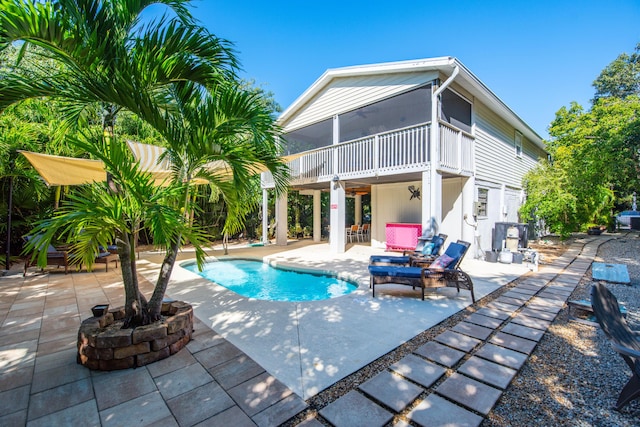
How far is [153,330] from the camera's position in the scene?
285 cm

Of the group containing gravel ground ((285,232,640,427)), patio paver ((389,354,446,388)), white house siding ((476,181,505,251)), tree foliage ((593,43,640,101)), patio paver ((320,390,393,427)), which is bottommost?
gravel ground ((285,232,640,427))

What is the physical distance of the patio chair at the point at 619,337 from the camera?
2055mm

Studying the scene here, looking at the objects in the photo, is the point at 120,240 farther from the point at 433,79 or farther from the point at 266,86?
the point at 266,86

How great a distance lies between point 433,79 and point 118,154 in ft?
26.7

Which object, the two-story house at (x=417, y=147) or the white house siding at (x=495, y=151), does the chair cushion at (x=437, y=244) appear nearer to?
the two-story house at (x=417, y=147)

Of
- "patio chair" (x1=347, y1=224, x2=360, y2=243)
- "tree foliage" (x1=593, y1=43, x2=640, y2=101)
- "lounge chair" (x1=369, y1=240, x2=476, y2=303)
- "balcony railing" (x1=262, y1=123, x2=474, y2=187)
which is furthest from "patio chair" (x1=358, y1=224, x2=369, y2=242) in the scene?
"tree foliage" (x1=593, y1=43, x2=640, y2=101)

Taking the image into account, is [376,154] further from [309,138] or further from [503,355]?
[503,355]

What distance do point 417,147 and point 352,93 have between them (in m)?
3.60

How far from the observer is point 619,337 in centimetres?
222

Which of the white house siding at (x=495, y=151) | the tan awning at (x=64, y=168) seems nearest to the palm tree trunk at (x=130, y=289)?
the tan awning at (x=64, y=168)

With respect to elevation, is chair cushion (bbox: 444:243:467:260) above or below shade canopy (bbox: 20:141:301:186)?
below

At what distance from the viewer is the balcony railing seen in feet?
26.5

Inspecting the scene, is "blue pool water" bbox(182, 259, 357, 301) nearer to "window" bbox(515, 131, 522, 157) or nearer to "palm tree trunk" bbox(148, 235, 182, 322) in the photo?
"palm tree trunk" bbox(148, 235, 182, 322)

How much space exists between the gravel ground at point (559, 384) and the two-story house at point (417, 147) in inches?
179
